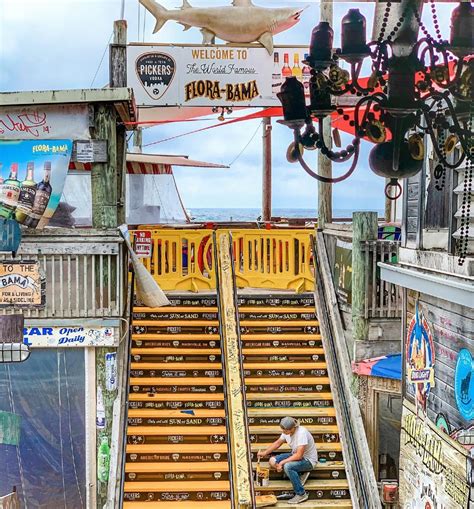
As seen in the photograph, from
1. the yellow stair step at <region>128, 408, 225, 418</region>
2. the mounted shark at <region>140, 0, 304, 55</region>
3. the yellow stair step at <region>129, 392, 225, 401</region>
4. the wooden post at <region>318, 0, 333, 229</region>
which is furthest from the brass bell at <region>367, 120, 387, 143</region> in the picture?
the mounted shark at <region>140, 0, 304, 55</region>

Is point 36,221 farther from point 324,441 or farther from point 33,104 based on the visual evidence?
point 324,441

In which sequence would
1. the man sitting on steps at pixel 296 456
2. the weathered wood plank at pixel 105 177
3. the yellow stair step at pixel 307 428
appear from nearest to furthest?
1. the man sitting on steps at pixel 296 456
2. the weathered wood plank at pixel 105 177
3. the yellow stair step at pixel 307 428

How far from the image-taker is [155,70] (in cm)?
1485

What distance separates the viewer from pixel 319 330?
531 inches

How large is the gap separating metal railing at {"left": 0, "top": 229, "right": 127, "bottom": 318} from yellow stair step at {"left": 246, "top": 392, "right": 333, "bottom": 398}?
2.48m

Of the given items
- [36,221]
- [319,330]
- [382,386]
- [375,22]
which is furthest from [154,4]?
[375,22]

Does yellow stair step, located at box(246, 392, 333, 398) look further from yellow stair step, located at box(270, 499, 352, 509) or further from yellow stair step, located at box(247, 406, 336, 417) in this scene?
yellow stair step, located at box(270, 499, 352, 509)

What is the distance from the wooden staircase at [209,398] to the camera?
10.9 meters

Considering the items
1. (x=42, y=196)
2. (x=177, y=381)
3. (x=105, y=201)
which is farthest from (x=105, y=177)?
(x=177, y=381)

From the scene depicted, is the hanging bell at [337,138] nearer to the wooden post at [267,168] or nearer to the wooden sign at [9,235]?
the wooden post at [267,168]

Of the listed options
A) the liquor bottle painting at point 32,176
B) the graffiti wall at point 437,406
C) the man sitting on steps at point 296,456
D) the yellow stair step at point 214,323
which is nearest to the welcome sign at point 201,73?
the liquor bottle painting at point 32,176

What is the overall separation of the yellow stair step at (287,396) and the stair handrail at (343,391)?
7.6 inches

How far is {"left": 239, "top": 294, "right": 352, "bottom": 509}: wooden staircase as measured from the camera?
11023mm

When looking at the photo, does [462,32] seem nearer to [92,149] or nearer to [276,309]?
[92,149]
